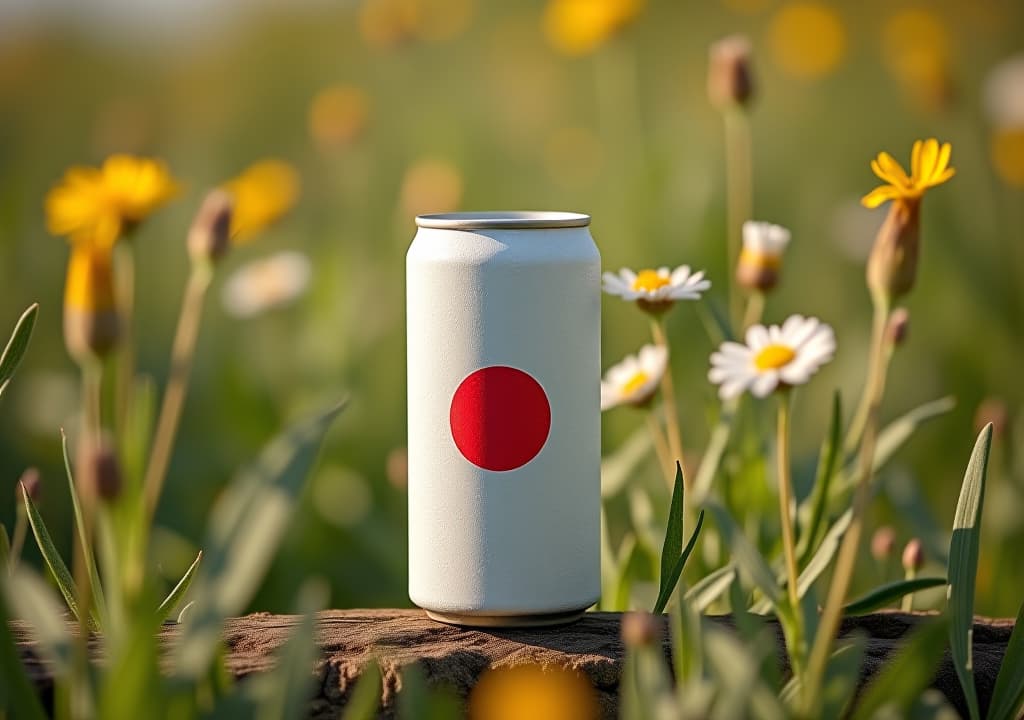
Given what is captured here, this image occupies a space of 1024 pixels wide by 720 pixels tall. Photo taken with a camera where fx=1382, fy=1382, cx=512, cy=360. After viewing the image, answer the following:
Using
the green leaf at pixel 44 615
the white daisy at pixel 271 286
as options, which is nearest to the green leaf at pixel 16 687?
the green leaf at pixel 44 615

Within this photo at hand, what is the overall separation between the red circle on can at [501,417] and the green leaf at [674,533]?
137 mm

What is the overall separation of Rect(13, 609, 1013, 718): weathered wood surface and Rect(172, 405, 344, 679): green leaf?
235mm

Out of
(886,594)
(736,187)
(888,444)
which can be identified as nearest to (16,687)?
(886,594)

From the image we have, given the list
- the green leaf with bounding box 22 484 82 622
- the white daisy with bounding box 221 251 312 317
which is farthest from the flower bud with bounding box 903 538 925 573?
the white daisy with bounding box 221 251 312 317

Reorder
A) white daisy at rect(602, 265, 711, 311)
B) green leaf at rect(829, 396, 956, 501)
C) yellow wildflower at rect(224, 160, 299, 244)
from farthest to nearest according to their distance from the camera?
yellow wildflower at rect(224, 160, 299, 244)
green leaf at rect(829, 396, 956, 501)
white daisy at rect(602, 265, 711, 311)

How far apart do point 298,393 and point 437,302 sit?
1.62 metres

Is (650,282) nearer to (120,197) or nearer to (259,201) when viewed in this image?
(120,197)

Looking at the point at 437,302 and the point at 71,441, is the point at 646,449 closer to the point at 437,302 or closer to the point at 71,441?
the point at 437,302

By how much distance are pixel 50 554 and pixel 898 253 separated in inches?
32.4

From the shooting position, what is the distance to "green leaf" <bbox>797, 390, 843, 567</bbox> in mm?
1421

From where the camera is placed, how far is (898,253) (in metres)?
1.14

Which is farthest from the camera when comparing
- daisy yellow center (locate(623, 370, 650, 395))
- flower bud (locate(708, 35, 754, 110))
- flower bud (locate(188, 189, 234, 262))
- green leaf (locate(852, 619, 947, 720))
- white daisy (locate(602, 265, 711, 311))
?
flower bud (locate(708, 35, 754, 110))

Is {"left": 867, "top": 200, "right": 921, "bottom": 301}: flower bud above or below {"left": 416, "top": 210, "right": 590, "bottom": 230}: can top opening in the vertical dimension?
below

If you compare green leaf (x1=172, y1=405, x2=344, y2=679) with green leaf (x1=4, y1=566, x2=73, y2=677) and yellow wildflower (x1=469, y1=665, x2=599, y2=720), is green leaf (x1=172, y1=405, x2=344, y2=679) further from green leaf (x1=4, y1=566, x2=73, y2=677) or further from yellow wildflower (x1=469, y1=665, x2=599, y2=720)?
yellow wildflower (x1=469, y1=665, x2=599, y2=720)
